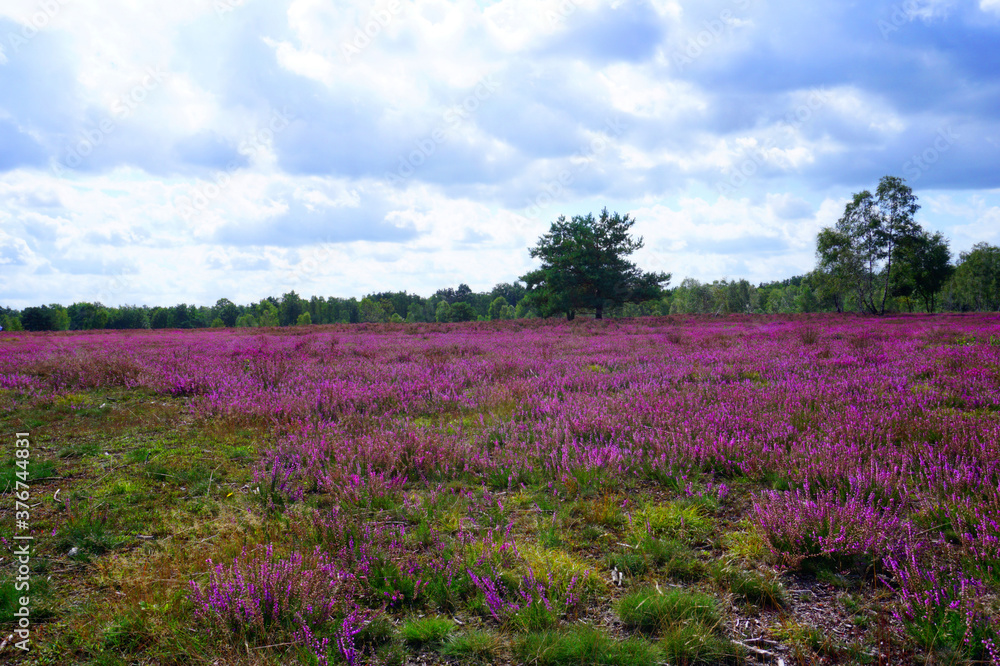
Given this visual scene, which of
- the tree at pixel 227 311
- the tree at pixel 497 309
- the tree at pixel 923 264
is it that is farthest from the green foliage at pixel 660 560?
the tree at pixel 227 311

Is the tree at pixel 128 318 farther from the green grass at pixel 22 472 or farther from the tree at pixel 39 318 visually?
the green grass at pixel 22 472

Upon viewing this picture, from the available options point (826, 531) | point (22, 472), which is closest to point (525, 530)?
point (826, 531)

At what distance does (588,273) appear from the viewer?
1625 inches

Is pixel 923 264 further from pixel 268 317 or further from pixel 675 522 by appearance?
pixel 268 317

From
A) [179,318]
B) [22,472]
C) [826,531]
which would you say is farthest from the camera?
[179,318]

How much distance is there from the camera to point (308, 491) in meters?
4.05

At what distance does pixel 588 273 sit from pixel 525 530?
39233 mm

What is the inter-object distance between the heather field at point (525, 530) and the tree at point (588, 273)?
34.9m

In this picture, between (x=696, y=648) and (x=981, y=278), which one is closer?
(x=696, y=648)

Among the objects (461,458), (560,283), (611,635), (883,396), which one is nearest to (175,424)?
(461,458)

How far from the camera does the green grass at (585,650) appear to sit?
79.1 inches

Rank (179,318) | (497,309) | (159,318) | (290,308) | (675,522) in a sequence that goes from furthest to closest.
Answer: (497,309), (290,308), (179,318), (159,318), (675,522)

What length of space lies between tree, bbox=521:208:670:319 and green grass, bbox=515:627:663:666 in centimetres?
3863

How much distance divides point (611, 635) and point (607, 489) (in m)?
1.70
